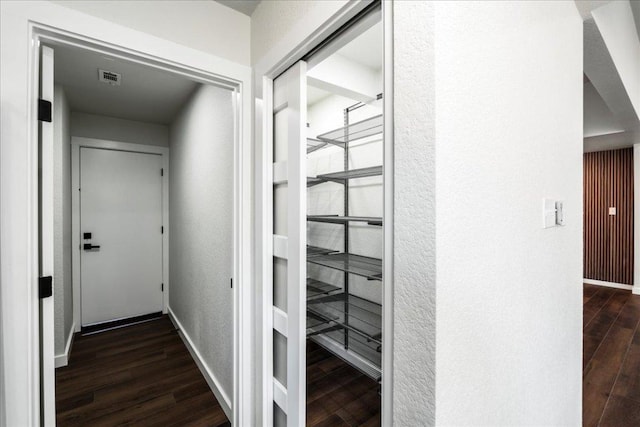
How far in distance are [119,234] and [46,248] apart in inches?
109

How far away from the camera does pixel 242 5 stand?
1.49 m

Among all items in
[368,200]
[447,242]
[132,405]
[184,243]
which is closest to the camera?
[447,242]

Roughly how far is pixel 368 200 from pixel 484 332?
1.81 metres

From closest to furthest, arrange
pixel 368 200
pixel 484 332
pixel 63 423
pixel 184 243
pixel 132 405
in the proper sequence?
pixel 484 332 → pixel 63 423 → pixel 132 405 → pixel 368 200 → pixel 184 243

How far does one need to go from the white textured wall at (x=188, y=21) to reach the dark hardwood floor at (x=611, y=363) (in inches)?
123

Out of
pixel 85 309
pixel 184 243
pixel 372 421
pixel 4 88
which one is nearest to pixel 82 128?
pixel 184 243

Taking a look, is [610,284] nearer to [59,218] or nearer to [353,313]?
[353,313]

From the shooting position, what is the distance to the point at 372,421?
1.93m

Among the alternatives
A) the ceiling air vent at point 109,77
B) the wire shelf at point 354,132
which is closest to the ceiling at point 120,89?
the ceiling air vent at point 109,77

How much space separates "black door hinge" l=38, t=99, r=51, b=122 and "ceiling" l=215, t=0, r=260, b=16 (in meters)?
0.90

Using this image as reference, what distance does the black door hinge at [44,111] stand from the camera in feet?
3.61

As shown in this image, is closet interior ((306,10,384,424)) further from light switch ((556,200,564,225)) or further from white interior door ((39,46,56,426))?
white interior door ((39,46,56,426))

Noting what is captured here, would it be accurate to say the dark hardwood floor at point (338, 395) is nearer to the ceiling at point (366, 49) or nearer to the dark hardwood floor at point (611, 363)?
the dark hardwood floor at point (611, 363)

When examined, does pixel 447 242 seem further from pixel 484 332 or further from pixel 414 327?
pixel 484 332
